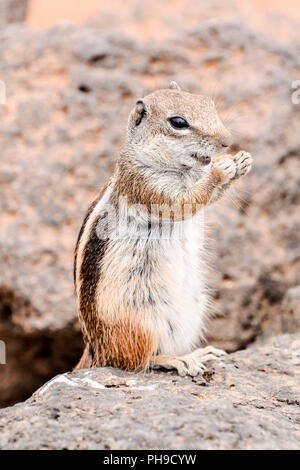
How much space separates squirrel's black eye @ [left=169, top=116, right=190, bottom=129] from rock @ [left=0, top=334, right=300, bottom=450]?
132cm

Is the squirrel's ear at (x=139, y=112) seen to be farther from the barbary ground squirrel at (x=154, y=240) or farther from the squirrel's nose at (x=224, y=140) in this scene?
the squirrel's nose at (x=224, y=140)

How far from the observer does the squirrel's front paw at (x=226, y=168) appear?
3750 millimetres

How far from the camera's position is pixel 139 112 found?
12.7 feet

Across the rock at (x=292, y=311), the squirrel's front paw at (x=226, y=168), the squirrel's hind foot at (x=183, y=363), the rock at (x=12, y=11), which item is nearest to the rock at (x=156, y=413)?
the squirrel's hind foot at (x=183, y=363)

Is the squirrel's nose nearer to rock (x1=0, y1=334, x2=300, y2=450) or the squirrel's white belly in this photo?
the squirrel's white belly

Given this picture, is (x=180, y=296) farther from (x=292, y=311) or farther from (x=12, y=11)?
(x=12, y=11)

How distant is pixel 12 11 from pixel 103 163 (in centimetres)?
456

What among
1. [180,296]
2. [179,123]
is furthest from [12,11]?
[180,296]

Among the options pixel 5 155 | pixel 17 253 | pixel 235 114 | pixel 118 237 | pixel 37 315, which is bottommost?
pixel 37 315

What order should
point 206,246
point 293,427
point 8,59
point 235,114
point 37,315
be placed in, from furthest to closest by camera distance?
point 8,59 < point 235,114 < point 37,315 < point 206,246 < point 293,427

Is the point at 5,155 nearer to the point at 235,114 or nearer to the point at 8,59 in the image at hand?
the point at 8,59

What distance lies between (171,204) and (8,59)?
285 cm
